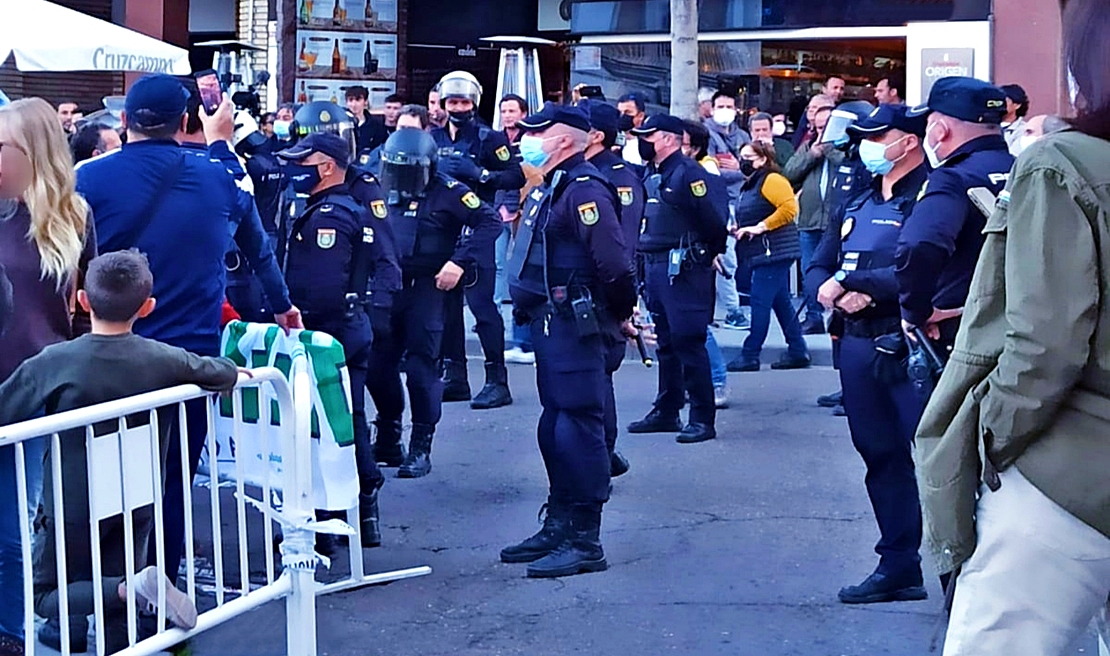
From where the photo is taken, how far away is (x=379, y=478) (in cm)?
678

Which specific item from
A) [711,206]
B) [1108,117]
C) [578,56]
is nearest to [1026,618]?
[1108,117]

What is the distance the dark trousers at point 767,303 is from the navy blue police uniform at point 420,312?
3.03m

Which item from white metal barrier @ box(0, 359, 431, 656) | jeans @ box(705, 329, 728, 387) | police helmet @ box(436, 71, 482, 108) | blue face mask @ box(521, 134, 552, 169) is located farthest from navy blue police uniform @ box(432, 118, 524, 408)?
white metal barrier @ box(0, 359, 431, 656)

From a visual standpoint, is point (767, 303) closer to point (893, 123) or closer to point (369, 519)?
point (369, 519)

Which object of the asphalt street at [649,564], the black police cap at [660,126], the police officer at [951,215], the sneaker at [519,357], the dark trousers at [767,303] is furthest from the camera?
the sneaker at [519,357]

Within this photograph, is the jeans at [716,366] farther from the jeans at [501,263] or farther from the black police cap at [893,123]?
the black police cap at [893,123]

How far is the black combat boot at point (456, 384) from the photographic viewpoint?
10.5m

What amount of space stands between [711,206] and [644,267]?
0.77 meters

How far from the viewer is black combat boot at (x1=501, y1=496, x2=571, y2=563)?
648 centimetres

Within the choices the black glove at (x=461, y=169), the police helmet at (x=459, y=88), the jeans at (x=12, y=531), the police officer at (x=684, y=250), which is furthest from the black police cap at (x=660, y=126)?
the jeans at (x=12, y=531)

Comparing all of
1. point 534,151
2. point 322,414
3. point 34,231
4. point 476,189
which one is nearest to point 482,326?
point 476,189

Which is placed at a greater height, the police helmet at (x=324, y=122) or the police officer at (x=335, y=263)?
the police helmet at (x=324, y=122)

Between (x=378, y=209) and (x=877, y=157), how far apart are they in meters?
2.48

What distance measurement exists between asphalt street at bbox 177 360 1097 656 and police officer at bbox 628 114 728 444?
1.31ft
